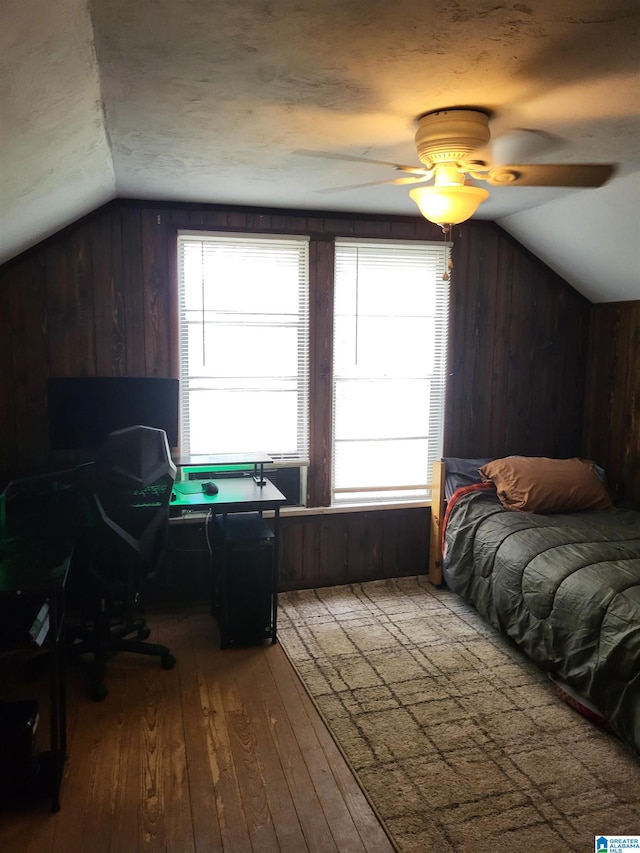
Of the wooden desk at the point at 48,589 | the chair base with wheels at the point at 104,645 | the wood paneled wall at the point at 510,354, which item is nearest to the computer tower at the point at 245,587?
the chair base with wheels at the point at 104,645

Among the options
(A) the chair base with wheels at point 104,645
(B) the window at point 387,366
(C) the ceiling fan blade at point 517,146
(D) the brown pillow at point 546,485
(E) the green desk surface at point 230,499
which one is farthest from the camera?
(B) the window at point 387,366

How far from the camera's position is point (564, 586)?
296cm

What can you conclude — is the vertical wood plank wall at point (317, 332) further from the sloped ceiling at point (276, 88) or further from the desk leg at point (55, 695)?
the desk leg at point (55, 695)

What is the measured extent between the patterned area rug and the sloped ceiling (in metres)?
2.48

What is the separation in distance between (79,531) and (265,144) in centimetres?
191

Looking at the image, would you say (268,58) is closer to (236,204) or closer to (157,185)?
(157,185)

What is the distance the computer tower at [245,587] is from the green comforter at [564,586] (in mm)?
1222

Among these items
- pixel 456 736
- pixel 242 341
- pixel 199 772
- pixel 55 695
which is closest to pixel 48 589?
pixel 55 695

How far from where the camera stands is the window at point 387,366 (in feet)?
13.6

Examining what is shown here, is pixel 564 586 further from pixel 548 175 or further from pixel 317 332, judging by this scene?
pixel 317 332

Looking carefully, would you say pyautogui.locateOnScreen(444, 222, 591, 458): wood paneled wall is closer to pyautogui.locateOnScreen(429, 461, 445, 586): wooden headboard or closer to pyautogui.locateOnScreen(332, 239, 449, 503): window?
pyautogui.locateOnScreen(332, 239, 449, 503): window

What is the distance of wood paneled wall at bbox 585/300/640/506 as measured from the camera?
4.20m

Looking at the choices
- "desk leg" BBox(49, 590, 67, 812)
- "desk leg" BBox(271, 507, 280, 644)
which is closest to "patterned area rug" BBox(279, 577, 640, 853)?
A: "desk leg" BBox(271, 507, 280, 644)

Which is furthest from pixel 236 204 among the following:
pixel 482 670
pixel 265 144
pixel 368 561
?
pixel 482 670
